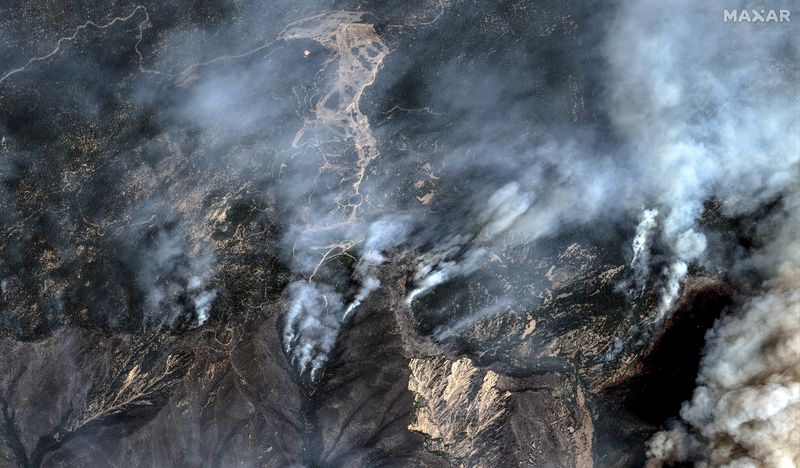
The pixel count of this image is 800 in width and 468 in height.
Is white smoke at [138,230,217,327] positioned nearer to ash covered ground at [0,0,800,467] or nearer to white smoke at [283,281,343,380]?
ash covered ground at [0,0,800,467]

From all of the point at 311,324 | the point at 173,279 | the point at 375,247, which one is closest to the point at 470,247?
the point at 375,247

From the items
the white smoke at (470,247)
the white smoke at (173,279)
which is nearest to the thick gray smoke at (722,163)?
the white smoke at (470,247)

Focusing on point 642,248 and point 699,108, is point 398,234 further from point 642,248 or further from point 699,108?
point 699,108

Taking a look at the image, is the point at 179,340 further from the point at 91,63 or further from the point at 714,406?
the point at 714,406

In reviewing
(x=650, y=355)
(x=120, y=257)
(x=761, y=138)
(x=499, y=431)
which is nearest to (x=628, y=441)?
(x=650, y=355)

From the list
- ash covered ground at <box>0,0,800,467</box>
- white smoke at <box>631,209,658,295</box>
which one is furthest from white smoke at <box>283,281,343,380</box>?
white smoke at <box>631,209,658,295</box>

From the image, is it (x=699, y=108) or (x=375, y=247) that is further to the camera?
(x=375, y=247)

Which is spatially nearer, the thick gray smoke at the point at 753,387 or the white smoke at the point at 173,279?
the thick gray smoke at the point at 753,387

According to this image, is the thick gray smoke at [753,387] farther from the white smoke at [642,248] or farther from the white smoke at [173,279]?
the white smoke at [173,279]
